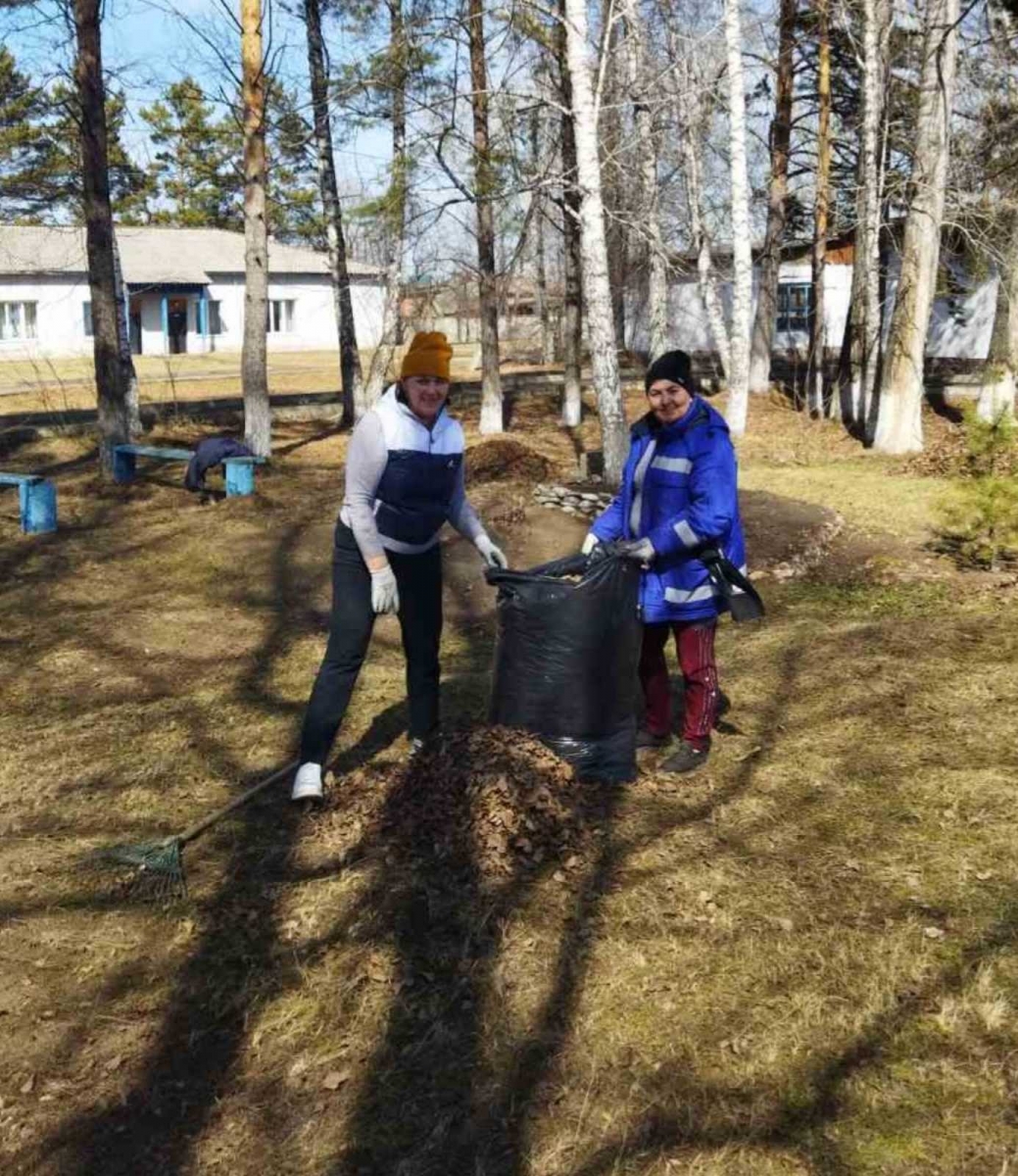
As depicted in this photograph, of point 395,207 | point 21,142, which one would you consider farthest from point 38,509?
point 21,142

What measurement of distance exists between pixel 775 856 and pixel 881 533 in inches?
263

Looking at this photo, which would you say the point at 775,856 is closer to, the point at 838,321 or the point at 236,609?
the point at 236,609

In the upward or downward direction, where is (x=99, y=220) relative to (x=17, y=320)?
upward

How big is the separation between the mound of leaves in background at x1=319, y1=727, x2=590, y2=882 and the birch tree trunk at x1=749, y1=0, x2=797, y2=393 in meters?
19.0

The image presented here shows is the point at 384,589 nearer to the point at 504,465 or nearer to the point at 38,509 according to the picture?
the point at 38,509

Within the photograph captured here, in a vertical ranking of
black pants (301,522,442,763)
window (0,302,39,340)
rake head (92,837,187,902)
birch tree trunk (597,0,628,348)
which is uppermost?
birch tree trunk (597,0,628,348)

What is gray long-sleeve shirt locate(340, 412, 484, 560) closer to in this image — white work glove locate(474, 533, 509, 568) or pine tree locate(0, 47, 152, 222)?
white work glove locate(474, 533, 509, 568)

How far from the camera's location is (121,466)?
40.8ft

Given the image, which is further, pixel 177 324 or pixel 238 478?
pixel 177 324

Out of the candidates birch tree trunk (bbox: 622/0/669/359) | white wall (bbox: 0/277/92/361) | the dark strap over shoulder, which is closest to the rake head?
the dark strap over shoulder

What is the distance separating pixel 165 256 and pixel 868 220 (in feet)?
112

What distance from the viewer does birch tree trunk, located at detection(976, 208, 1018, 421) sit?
15.5 metres

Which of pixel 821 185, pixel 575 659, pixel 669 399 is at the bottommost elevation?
pixel 575 659

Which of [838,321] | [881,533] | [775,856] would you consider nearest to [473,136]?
[881,533]
